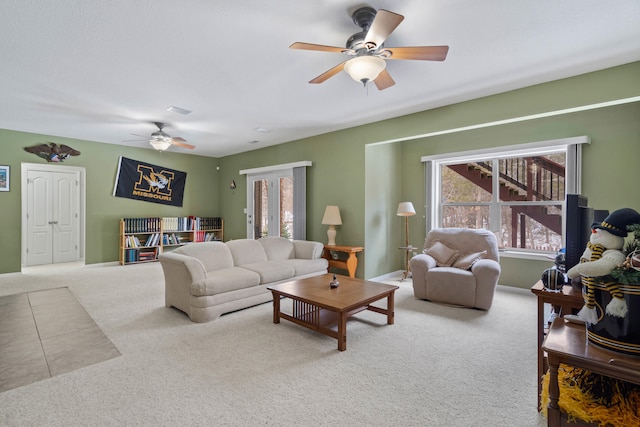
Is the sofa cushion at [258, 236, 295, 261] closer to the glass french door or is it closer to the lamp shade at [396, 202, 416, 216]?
the glass french door

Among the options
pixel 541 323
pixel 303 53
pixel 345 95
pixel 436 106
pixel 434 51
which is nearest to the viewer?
pixel 541 323

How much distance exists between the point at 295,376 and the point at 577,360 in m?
1.70

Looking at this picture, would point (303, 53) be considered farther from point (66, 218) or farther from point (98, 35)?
point (66, 218)

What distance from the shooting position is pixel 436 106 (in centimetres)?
418

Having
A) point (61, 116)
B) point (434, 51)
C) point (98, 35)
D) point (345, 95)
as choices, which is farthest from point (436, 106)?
point (61, 116)

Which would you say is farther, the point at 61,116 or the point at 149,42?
the point at 61,116

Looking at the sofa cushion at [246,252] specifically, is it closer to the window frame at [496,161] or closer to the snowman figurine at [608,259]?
the window frame at [496,161]

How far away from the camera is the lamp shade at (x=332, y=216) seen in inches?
202

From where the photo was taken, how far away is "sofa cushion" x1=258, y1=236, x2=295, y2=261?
15.8 ft

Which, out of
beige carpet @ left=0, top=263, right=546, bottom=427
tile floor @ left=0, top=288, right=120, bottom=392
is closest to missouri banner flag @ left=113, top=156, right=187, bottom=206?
tile floor @ left=0, top=288, right=120, bottom=392

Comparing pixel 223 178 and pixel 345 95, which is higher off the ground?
pixel 345 95

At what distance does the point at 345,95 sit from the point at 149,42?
2.15 meters

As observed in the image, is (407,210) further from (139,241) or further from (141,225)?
(139,241)

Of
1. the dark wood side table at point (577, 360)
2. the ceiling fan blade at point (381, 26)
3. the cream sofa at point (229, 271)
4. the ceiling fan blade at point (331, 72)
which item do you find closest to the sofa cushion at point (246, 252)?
the cream sofa at point (229, 271)
